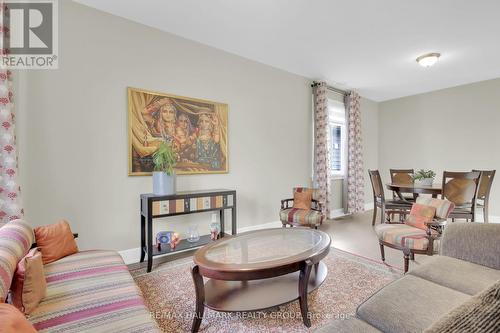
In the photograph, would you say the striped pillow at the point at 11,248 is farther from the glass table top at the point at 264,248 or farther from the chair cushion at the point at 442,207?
the chair cushion at the point at 442,207

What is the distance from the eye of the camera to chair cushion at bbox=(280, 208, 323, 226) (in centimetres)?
331

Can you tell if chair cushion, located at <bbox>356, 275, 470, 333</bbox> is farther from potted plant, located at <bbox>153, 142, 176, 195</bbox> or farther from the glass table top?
potted plant, located at <bbox>153, 142, 176, 195</bbox>

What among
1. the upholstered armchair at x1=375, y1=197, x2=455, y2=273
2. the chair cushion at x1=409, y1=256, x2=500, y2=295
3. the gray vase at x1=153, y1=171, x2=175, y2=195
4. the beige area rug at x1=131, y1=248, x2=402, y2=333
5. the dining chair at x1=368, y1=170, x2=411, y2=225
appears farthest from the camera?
the dining chair at x1=368, y1=170, x2=411, y2=225

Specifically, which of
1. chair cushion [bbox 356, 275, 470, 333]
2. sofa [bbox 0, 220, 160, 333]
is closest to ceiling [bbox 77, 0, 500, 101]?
sofa [bbox 0, 220, 160, 333]

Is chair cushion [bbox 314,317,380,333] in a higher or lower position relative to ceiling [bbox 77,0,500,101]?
lower

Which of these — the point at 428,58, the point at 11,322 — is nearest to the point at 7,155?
the point at 11,322

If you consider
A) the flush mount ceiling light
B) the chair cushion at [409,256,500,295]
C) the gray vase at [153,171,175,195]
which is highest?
the flush mount ceiling light

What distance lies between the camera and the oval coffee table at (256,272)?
160 centimetres

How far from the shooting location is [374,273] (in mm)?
2492

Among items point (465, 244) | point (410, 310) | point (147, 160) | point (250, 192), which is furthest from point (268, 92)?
point (410, 310)

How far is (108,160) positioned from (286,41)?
8.87ft

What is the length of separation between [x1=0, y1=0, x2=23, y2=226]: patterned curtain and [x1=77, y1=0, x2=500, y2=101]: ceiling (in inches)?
46.5

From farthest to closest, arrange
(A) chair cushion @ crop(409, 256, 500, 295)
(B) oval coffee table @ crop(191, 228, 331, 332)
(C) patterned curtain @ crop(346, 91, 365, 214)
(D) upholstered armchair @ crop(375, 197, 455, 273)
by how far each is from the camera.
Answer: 1. (C) patterned curtain @ crop(346, 91, 365, 214)
2. (D) upholstered armchair @ crop(375, 197, 455, 273)
3. (B) oval coffee table @ crop(191, 228, 331, 332)
4. (A) chair cushion @ crop(409, 256, 500, 295)

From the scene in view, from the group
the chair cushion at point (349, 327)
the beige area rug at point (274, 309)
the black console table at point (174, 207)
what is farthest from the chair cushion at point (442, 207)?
the black console table at point (174, 207)
